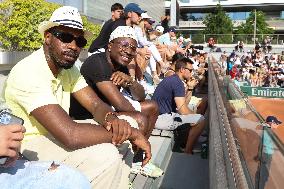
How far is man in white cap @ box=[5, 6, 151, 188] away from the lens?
2371 millimetres

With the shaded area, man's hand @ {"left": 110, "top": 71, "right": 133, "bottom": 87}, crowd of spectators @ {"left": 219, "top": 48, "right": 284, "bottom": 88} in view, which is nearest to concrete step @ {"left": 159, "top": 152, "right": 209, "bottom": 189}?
man's hand @ {"left": 110, "top": 71, "right": 133, "bottom": 87}

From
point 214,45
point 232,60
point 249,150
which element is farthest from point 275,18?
point 249,150

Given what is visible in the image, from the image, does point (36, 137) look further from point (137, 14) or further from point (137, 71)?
point (137, 14)

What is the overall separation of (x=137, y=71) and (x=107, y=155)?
3.57 meters

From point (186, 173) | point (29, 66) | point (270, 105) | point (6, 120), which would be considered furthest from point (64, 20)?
point (270, 105)

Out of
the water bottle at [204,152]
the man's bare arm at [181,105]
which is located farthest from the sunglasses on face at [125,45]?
the man's bare arm at [181,105]

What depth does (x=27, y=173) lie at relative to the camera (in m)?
1.88

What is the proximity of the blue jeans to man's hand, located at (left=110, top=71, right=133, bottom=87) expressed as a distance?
197cm

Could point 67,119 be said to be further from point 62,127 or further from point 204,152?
point 204,152

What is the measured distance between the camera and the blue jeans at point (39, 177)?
70.4 inches

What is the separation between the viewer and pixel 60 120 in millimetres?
2385

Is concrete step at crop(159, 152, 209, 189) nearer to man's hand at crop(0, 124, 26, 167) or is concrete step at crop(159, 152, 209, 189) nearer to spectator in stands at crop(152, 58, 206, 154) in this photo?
spectator in stands at crop(152, 58, 206, 154)

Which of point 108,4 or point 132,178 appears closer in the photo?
point 132,178

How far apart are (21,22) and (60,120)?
208 inches
